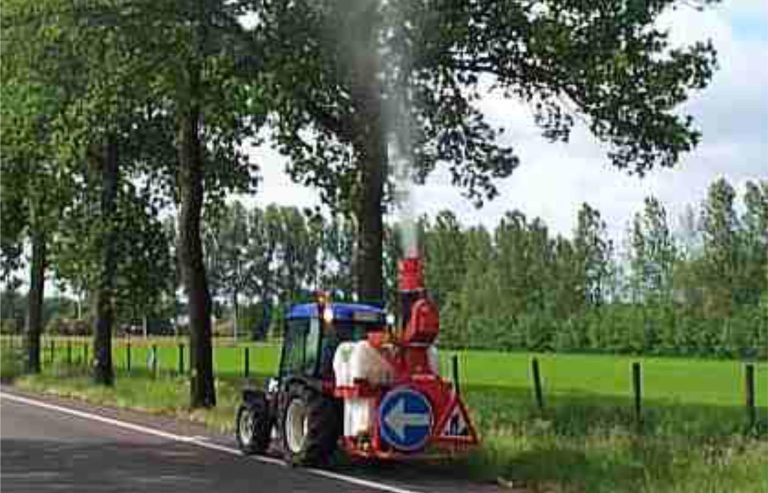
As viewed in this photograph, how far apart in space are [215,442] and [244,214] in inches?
4783

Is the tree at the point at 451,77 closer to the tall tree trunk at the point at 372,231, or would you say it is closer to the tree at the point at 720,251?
the tall tree trunk at the point at 372,231

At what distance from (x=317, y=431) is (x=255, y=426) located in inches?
87.9

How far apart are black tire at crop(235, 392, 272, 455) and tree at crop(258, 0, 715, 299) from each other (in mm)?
5426

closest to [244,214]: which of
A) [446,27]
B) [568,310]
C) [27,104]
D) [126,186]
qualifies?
[568,310]

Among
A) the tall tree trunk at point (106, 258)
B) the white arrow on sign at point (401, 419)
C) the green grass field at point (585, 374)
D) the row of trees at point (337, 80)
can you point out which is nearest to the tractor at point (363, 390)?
the white arrow on sign at point (401, 419)

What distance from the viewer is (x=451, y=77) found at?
25188 mm

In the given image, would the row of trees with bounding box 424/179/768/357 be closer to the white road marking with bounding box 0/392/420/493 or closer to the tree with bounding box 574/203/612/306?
the tree with bounding box 574/203/612/306

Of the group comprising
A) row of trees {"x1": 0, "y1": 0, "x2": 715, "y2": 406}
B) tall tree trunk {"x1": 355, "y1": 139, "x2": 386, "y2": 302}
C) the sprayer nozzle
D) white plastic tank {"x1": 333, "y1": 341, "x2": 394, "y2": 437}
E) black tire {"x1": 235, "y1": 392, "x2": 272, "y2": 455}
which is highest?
row of trees {"x1": 0, "y1": 0, "x2": 715, "y2": 406}

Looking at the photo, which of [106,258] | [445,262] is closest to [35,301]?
[106,258]

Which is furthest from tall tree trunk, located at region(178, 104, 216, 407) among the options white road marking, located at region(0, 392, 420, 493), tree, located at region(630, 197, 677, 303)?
tree, located at region(630, 197, 677, 303)

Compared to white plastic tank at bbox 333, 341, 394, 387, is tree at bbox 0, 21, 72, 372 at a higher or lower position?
higher

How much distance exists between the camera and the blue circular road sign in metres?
16.9

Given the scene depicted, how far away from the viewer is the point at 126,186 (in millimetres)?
41438

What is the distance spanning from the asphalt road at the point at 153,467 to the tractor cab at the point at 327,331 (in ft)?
4.29
